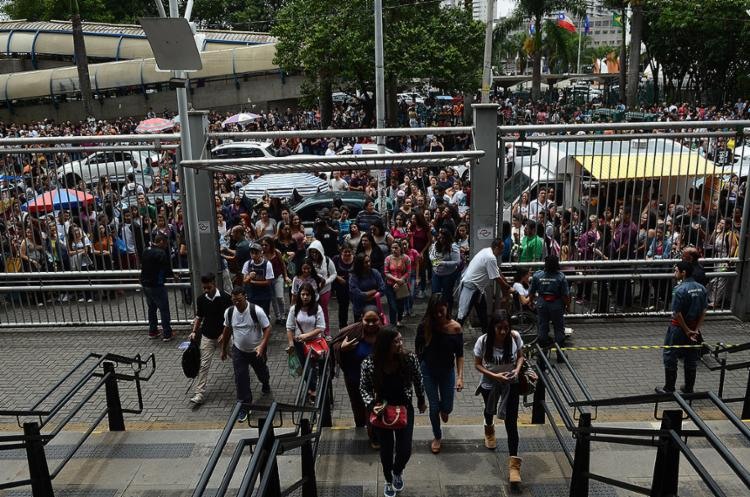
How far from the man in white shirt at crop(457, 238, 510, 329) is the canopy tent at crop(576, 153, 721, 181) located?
1.93 m

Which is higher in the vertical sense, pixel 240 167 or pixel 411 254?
pixel 240 167

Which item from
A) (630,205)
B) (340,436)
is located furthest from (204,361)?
(630,205)

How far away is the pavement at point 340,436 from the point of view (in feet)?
20.2

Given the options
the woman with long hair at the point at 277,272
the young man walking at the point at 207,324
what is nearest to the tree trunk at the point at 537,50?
the woman with long hair at the point at 277,272

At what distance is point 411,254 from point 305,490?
218 inches

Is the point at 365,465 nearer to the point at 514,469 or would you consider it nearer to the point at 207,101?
the point at 514,469

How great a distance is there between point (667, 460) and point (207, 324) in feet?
17.8

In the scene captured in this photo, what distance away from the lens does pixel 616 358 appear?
912 cm

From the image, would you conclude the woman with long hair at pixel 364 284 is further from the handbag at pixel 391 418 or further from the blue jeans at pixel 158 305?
the handbag at pixel 391 418

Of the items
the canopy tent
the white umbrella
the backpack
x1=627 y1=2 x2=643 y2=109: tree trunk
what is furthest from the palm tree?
the backpack

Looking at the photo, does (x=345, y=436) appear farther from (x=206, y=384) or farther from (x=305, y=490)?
(x=206, y=384)

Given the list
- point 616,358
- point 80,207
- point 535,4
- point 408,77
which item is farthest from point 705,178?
point 535,4

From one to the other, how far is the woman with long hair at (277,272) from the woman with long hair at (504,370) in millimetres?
4582

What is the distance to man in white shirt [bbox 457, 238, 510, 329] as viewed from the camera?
938 cm
